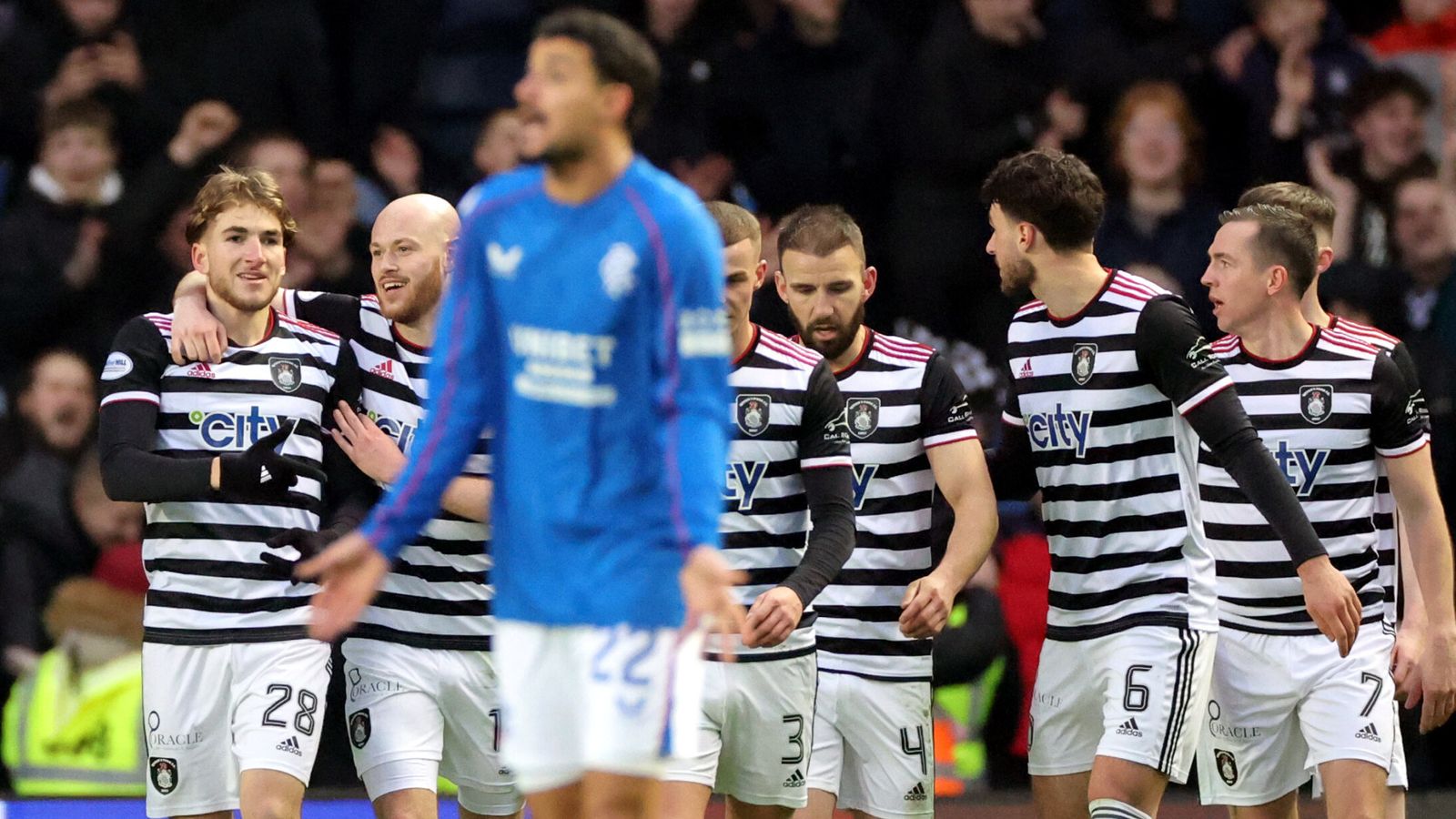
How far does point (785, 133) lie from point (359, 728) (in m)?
3.97

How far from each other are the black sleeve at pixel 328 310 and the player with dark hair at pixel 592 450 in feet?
6.72

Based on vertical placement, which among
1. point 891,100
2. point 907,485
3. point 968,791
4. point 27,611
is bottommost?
point 968,791

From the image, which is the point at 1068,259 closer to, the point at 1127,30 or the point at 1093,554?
the point at 1093,554

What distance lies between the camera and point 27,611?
26.7 feet

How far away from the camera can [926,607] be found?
215 inches

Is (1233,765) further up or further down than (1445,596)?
further down

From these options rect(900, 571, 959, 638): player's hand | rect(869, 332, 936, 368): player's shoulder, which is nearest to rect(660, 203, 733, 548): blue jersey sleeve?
rect(900, 571, 959, 638): player's hand

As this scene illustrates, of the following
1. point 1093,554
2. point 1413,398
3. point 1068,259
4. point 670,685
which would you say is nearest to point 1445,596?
point 1413,398

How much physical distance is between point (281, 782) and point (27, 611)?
3.18m

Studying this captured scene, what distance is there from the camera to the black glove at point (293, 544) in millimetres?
5410

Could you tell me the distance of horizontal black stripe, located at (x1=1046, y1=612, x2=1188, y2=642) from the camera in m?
5.47

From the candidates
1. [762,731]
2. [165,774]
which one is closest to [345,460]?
[165,774]

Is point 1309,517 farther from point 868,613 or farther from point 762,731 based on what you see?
point 762,731

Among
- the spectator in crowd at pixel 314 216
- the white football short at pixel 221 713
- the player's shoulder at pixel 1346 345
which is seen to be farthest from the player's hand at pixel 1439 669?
the spectator in crowd at pixel 314 216
